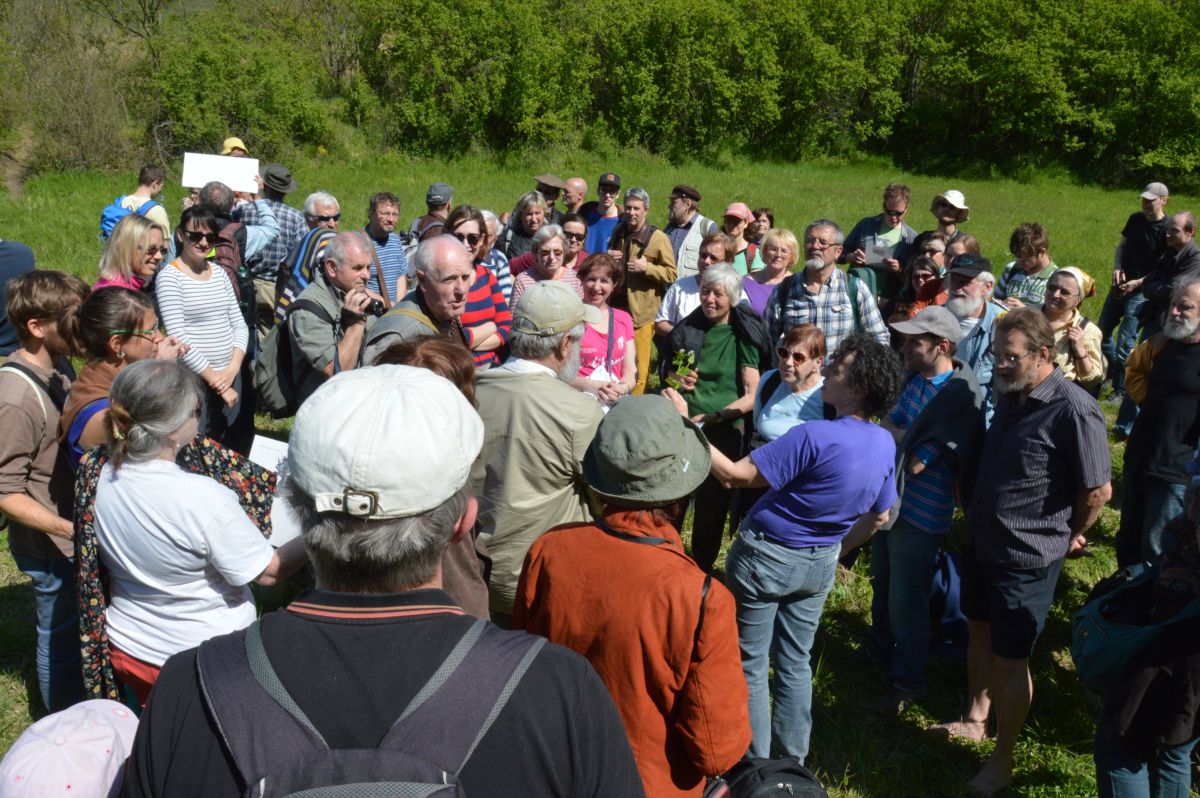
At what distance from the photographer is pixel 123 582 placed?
113 inches

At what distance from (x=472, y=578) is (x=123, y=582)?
1089mm

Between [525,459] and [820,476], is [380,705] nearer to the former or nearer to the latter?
[525,459]

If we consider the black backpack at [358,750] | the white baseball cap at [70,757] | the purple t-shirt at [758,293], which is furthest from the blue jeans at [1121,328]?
the white baseball cap at [70,757]

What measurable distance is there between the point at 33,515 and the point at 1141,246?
9.19 meters

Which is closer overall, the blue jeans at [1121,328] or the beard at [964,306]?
the beard at [964,306]

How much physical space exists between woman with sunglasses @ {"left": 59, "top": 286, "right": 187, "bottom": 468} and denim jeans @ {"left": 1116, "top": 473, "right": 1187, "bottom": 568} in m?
4.61

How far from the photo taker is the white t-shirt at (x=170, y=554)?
2.64 meters

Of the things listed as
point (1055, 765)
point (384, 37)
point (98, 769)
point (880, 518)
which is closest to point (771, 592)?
point (880, 518)

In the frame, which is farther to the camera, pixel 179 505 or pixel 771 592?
pixel 771 592

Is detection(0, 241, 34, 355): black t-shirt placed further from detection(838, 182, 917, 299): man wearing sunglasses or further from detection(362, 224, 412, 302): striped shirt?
detection(838, 182, 917, 299): man wearing sunglasses

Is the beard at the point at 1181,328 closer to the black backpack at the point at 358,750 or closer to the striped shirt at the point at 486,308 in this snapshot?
the striped shirt at the point at 486,308

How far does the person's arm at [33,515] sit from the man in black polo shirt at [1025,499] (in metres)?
3.52

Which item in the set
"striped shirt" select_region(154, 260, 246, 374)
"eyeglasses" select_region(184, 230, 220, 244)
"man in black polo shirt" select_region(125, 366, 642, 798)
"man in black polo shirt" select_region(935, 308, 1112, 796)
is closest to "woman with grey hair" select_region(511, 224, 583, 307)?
"striped shirt" select_region(154, 260, 246, 374)

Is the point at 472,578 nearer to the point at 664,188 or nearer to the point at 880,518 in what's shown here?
the point at 880,518
